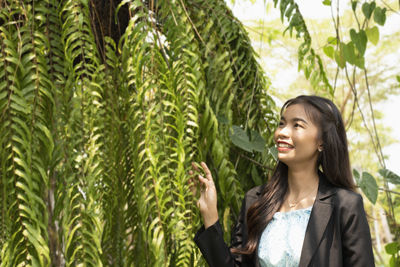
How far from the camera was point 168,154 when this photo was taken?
1252 millimetres

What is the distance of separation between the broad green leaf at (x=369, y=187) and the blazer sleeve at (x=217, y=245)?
0.40m

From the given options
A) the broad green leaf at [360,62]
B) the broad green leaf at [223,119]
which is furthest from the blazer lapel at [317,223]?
the broad green leaf at [360,62]

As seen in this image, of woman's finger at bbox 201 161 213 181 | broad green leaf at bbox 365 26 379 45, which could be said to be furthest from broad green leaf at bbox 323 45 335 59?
woman's finger at bbox 201 161 213 181

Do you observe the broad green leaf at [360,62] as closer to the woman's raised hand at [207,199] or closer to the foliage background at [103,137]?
the foliage background at [103,137]

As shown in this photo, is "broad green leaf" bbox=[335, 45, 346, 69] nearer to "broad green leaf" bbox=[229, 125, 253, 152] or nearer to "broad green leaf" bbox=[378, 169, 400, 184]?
"broad green leaf" bbox=[378, 169, 400, 184]

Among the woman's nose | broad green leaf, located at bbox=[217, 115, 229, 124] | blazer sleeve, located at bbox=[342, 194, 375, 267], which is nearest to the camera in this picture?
blazer sleeve, located at bbox=[342, 194, 375, 267]

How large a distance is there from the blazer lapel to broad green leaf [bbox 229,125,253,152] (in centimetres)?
30

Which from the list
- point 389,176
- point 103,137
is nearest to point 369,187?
point 389,176

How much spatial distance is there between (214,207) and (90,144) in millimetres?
392

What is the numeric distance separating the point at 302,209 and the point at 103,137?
59cm

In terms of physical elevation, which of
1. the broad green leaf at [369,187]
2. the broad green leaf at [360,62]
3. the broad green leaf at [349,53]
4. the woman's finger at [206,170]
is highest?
the broad green leaf at [349,53]

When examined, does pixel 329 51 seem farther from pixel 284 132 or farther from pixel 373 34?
pixel 284 132

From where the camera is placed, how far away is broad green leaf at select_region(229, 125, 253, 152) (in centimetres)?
159

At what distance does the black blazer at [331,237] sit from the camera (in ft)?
4.23
